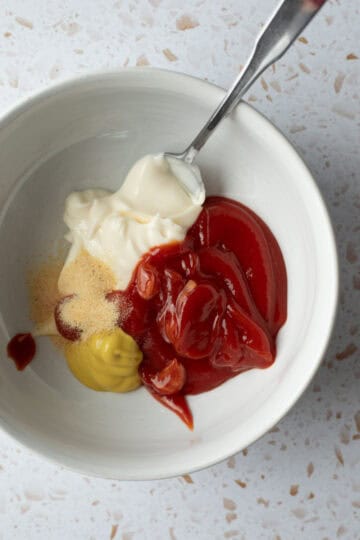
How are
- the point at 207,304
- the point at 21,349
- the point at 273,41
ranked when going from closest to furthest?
the point at 273,41 < the point at 207,304 < the point at 21,349

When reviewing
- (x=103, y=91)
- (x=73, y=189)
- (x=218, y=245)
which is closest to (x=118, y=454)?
(x=218, y=245)

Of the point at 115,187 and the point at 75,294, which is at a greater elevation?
the point at 115,187

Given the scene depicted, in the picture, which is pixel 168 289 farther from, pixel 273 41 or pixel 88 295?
pixel 273 41

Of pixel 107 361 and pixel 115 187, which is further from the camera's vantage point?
pixel 115 187

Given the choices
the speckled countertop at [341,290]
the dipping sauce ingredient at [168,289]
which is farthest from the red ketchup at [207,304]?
the speckled countertop at [341,290]

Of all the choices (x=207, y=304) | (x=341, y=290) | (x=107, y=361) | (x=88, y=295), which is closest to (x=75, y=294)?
(x=88, y=295)

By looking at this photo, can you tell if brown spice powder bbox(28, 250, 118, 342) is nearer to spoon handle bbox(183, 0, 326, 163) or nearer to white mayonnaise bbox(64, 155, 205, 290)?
white mayonnaise bbox(64, 155, 205, 290)

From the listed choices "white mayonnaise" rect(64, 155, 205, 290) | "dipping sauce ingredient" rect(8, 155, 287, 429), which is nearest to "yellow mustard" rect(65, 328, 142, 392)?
"dipping sauce ingredient" rect(8, 155, 287, 429)
